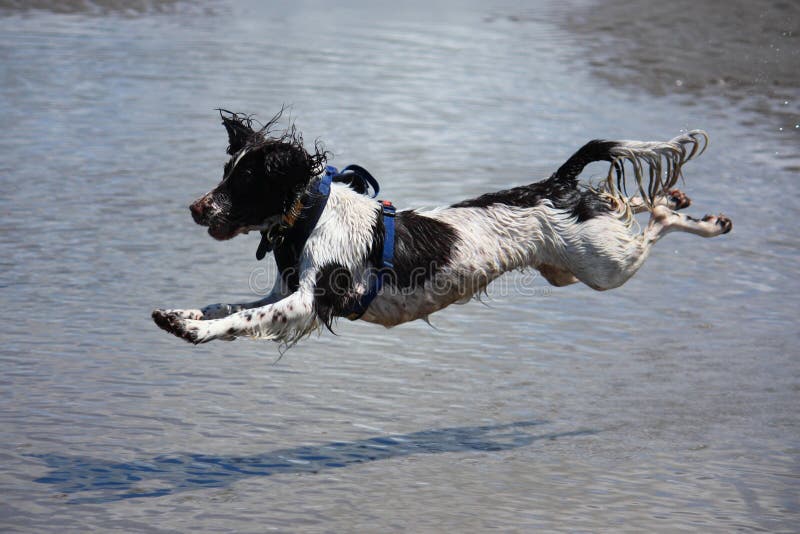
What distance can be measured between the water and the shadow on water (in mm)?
16

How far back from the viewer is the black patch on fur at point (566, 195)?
620 centimetres

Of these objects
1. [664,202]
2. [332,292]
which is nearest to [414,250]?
[332,292]

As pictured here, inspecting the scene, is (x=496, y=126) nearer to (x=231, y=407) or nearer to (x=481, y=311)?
(x=481, y=311)

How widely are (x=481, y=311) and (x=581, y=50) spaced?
10.5 m

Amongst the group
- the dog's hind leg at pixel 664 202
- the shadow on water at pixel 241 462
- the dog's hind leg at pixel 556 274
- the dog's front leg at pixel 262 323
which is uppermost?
the dog's hind leg at pixel 664 202

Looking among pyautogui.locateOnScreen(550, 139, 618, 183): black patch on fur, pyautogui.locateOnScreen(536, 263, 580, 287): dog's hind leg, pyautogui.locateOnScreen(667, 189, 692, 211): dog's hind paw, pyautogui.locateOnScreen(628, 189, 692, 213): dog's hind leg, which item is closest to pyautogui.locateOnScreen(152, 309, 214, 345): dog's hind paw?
pyautogui.locateOnScreen(536, 263, 580, 287): dog's hind leg

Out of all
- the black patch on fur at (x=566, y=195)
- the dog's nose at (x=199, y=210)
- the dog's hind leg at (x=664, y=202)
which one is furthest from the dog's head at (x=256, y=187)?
the dog's hind leg at (x=664, y=202)

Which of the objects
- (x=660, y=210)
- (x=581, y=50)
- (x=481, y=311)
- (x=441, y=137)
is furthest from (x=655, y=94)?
(x=660, y=210)

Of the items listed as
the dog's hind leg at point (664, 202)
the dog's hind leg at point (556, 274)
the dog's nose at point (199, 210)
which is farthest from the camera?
the dog's hind leg at point (664, 202)

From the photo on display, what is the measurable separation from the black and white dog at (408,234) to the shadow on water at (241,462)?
0.61m

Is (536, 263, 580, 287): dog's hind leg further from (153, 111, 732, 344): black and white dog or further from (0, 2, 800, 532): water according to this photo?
(0, 2, 800, 532): water

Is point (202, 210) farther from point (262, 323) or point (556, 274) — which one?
point (556, 274)

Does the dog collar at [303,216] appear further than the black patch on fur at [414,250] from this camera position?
No

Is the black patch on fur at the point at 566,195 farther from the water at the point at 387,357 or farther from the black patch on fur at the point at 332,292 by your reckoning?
the water at the point at 387,357
